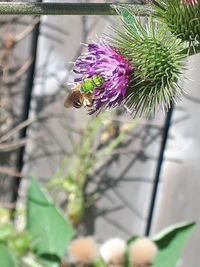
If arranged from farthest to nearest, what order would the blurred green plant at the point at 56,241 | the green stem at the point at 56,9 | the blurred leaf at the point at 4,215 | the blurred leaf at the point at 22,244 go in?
the blurred leaf at the point at 4,215 → the blurred leaf at the point at 22,244 → the blurred green plant at the point at 56,241 → the green stem at the point at 56,9

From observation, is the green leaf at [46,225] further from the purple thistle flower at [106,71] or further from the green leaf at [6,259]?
the purple thistle flower at [106,71]

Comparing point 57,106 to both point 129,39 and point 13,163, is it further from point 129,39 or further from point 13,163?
point 129,39

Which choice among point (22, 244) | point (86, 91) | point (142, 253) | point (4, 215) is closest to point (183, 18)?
point (86, 91)

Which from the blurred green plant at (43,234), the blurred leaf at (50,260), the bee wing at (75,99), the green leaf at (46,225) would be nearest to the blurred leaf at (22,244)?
the blurred green plant at (43,234)

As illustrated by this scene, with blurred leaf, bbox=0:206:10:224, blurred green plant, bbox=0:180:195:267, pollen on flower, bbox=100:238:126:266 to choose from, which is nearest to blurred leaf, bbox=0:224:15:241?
blurred green plant, bbox=0:180:195:267

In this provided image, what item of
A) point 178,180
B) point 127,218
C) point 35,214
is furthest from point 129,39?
point 127,218

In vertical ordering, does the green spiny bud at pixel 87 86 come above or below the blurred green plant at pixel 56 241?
above
